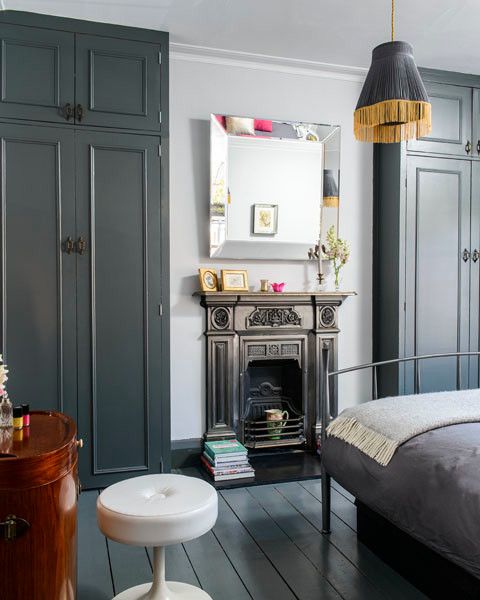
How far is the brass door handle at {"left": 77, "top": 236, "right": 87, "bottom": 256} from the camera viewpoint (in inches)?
129

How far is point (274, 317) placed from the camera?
3.94 metres

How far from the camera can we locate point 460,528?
1749 millimetres

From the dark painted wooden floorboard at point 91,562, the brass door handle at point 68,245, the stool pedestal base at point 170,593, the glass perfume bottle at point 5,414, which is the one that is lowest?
the dark painted wooden floorboard at point 91,562

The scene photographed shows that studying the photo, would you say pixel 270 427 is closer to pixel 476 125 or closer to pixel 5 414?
pixel 5 414

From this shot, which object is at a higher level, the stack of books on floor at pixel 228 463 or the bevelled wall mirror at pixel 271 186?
the bevelled wall mirror at pixel 271 186

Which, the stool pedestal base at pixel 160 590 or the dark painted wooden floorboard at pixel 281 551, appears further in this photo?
the dark painted wooden floorboard at pixel 281 551

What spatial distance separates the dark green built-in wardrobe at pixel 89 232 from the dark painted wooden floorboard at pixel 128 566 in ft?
2.68

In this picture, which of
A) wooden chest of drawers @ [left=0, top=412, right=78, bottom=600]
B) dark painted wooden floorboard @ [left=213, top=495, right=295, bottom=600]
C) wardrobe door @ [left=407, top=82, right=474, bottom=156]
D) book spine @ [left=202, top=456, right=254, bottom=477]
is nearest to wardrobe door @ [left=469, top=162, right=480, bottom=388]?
wardrobe door @ [left=407, top=82, right=474, bottom=156]

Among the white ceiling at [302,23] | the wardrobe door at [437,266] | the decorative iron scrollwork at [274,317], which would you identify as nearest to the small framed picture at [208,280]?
the decorative iron scrollwork at [274,317]

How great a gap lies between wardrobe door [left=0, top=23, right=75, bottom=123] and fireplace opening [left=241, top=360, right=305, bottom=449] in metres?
2.14

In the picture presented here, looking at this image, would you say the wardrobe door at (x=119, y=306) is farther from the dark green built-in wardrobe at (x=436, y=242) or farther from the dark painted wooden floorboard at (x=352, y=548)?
the dark green built-in wardrobe at (x=436, y=242)

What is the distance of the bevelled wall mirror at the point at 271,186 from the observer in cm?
381

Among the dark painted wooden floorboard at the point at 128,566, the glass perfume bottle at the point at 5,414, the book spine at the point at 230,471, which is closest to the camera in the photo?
the glass perfume bottle at the point at 5,414

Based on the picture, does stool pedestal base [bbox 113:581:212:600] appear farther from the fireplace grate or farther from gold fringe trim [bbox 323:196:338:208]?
gold fringe trim [bbox 323:196:338:208]
